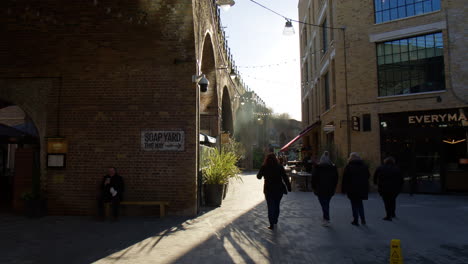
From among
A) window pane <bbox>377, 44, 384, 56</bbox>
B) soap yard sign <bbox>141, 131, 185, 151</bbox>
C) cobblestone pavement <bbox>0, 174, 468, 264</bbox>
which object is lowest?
cobblestone pavement <bbox>0, 174, 468, 264</bbox>

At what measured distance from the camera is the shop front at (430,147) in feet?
41.9

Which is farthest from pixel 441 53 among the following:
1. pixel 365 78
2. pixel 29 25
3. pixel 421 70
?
pixel 29 25

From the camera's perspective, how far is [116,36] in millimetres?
9000

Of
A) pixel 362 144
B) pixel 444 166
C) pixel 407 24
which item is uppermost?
pixel 407 24

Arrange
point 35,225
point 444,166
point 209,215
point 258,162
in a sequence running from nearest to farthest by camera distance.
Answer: point 35,225, point 209,215, point 444,166, point 258,162

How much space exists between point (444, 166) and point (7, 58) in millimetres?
14746

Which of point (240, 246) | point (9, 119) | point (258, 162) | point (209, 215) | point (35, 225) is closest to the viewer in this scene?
point (240, 246)

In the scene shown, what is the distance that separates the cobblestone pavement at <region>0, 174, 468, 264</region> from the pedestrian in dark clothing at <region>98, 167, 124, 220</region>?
375mm

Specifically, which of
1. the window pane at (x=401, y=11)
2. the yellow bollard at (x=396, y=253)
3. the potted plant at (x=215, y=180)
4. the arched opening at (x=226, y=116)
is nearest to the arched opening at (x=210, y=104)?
the arched opening at (x=226, y=116)

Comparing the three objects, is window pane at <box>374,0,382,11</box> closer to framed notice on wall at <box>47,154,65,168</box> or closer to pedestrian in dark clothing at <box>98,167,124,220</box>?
pedestrian in dark clothing at <box>98,167,124,220</box>

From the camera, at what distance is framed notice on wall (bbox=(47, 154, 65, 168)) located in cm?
903

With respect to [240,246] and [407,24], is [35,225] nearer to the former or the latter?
[240,246]

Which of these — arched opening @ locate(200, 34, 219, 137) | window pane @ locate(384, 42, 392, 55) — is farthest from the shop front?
arched opening @ locate(200, 34, 219, 137)

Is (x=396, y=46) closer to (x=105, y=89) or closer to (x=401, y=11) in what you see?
(x=401, y=11)
